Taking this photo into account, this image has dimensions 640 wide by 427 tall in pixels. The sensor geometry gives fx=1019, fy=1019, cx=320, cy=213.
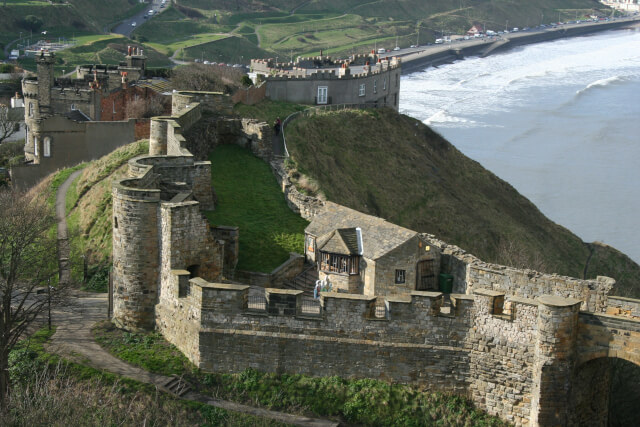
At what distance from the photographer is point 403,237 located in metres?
32.4

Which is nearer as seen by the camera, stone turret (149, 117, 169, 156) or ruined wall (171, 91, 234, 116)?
stone turret (149, 117, 169, 156)

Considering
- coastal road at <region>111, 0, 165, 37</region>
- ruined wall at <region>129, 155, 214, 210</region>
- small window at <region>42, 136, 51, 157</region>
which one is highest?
coastal road at <region>111, 0, 165, 37</region>

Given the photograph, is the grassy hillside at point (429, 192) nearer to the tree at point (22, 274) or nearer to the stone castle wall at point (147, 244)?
the tree at point (22, 274)

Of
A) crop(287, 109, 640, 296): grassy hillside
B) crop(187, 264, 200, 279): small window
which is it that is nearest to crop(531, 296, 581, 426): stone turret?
crop(187, 264, 200, 279): small window

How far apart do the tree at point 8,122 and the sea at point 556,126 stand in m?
40.5

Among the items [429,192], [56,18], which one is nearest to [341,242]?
[429,192]

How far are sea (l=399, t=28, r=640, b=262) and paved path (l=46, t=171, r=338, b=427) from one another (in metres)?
46.0

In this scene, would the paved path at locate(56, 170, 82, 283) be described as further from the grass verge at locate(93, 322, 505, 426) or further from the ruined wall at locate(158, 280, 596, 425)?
the grass verge at locate(93, 322, 505, 426)

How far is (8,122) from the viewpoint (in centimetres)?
8031

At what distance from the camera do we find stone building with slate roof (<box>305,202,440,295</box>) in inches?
1271

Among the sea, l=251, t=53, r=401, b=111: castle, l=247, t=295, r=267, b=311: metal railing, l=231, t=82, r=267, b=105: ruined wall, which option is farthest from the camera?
the sea

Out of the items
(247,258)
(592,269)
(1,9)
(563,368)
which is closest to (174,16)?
(1,9)

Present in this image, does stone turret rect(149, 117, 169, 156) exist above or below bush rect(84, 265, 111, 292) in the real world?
above

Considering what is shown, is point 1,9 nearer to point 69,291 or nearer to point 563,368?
point 69,291
